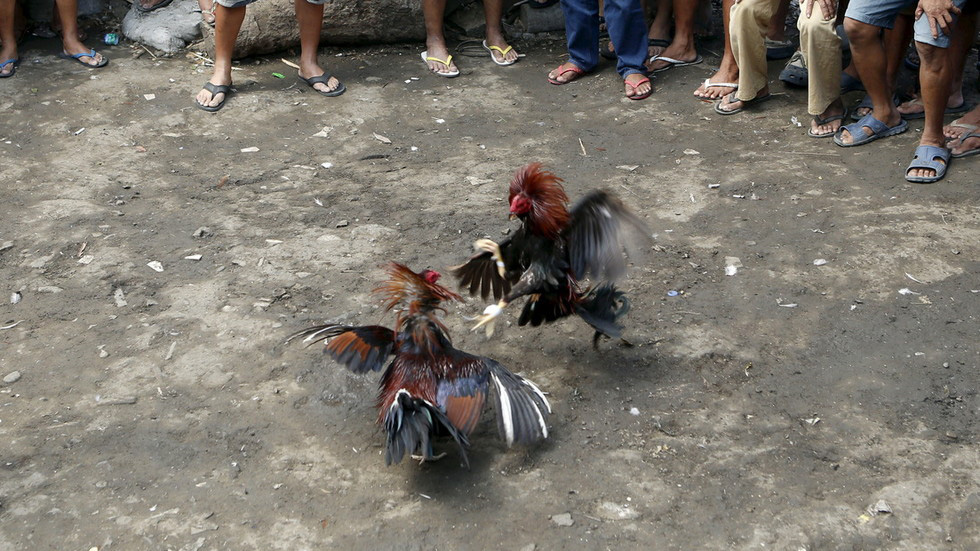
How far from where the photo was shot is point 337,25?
23.1 ft

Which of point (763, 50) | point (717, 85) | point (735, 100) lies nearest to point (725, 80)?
point (717, 85)

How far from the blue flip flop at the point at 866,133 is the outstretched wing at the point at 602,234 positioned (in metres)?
2.59

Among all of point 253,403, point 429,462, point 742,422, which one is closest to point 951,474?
point 742,422

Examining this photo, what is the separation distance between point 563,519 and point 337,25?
5152mm

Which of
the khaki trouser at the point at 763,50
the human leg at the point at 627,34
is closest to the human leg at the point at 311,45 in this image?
the human leg at the point at 627,34

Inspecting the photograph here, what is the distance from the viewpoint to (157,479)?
10.1 feet

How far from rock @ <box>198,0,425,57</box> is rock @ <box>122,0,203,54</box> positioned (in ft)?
0.78

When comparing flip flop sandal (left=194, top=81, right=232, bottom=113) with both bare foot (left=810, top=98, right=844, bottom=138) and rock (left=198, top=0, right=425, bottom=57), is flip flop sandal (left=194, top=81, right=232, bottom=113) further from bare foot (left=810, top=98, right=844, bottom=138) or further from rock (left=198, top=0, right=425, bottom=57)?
bare foot (left=810, top=98, right=844, bottom=138)

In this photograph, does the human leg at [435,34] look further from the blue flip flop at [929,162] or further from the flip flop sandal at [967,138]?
the flip flop sandal at [967,138]

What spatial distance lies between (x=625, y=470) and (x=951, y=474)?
105 centimetres

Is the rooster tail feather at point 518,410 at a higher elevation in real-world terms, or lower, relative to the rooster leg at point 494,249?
lower

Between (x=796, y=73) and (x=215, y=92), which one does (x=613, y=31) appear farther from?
(x=215, y=92)

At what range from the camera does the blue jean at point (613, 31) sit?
20.7ft

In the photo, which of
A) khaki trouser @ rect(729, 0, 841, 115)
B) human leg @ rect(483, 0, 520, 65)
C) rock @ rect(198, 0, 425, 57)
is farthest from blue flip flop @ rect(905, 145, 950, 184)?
rock @ rect(198, 0, 425, 57)
